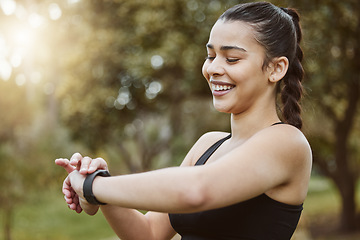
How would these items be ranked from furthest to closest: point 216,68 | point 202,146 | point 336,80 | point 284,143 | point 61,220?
A: point 61,220 → point 336,80 → point 202,146 → point 216,68 → point 284,143

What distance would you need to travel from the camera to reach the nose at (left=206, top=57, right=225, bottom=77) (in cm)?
148

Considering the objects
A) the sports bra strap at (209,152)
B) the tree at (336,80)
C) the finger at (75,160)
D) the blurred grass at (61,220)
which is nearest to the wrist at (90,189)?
the finger at (75,160)

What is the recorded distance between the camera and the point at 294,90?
66.2 inches

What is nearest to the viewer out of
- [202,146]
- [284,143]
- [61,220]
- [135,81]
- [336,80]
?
[284,143]

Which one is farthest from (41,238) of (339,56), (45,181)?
(339,56)

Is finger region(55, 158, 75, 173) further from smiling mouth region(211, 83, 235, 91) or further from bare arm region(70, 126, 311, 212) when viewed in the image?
smiling mouth region(211, 83, 235, 91)

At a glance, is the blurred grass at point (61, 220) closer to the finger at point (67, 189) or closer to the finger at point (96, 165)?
the finger at point (67, 189)

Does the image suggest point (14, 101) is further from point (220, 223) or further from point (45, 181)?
point (220, 223)

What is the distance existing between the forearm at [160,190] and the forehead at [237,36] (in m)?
0.44

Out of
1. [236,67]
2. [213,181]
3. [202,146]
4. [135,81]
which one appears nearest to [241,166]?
[213,181]

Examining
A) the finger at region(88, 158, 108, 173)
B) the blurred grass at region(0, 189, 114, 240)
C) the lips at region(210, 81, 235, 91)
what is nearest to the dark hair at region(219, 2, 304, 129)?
the lips at region(210, 81, 235, 91)

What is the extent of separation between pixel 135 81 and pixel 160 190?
885 centimetres

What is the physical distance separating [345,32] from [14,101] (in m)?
7.36

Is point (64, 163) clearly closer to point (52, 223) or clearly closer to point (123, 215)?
point (123, 215)
